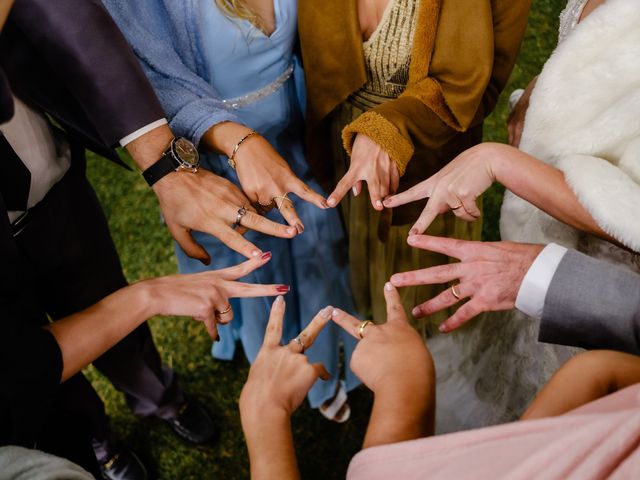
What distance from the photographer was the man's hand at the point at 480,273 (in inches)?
34.5

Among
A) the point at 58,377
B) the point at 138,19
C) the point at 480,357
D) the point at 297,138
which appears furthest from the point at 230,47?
the point at 480,357

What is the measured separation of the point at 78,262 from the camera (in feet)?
3.80

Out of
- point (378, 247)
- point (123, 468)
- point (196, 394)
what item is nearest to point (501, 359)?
point (378, 247)

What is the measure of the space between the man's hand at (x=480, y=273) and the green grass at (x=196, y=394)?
86 cm

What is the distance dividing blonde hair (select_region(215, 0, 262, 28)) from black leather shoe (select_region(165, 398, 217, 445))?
3.79 ft

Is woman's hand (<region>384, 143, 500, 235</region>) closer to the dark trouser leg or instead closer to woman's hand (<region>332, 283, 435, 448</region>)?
woman's hand (<region>332, 283, 435, 448</region>)

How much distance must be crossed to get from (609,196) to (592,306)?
0.17 m

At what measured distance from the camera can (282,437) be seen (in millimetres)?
741

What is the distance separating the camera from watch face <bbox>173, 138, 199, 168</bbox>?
102 cm

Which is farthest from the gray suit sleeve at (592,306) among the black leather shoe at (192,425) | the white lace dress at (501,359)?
the black leather shoe at (192,425)

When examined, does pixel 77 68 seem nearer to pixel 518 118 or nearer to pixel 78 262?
pixel 78 262

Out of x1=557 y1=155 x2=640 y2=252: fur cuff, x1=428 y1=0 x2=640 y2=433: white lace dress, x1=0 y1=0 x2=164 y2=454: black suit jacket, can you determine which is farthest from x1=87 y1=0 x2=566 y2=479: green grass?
x1=557 y1=155 x2=640 y2=252: fur cuff

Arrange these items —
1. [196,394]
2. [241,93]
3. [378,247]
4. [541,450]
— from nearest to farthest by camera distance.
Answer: [541,450]
[241,93]
[378,247]
[196,394]

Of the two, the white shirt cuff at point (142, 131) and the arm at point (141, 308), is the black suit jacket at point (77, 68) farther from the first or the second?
the arm at point (141, 308)
